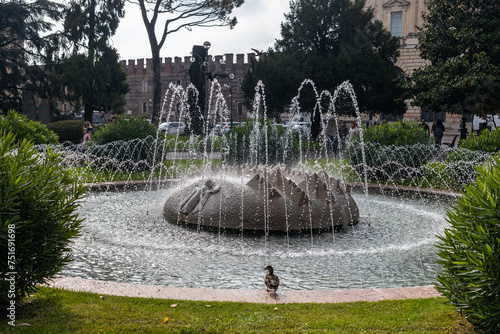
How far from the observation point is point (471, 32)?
59.0ft

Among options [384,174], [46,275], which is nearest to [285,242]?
[46,275]

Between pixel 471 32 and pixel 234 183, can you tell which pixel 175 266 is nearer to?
pixel 234 183

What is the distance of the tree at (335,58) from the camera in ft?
80.2

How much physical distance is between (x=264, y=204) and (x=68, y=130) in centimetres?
1801

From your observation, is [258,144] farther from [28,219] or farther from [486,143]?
[28,219]

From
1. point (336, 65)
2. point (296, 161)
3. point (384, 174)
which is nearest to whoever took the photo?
point (384, 174)

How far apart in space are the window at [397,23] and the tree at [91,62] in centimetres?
2439

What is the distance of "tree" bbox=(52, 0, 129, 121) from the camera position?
2673 cm

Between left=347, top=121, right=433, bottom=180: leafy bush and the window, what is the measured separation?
30.0 meters

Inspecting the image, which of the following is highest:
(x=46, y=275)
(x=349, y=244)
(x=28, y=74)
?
(x=28, y=74)

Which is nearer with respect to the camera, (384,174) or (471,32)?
(384,174)

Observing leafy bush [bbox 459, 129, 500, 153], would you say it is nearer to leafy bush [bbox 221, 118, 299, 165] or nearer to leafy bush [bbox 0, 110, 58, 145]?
leafy bush [bbox 221, 118, 299, 165]

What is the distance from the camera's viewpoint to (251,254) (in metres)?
5.38

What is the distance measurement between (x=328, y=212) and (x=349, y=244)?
0.66m
